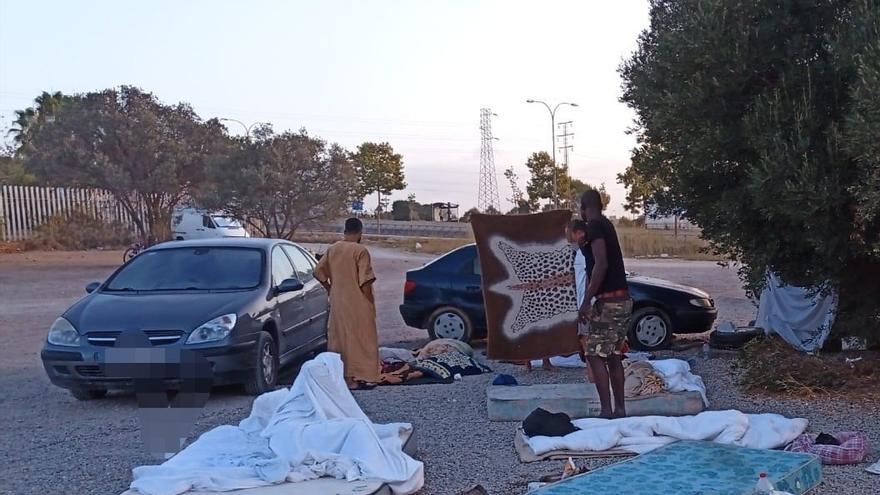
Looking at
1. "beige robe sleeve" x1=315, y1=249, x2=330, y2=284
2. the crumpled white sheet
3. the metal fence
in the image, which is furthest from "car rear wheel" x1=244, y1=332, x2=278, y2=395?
the metal fence

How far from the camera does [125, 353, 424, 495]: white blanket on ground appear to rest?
5.36 meters

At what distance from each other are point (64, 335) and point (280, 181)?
18516mm

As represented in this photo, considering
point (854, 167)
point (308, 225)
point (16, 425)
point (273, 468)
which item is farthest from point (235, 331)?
point (308, 225)

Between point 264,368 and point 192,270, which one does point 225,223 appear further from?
point 264,368

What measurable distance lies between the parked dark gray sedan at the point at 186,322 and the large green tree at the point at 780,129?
4299mm

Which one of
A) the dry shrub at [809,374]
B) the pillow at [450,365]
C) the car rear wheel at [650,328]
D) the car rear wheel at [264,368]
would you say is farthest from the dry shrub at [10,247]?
the dry shrub at [809,374]

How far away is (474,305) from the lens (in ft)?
37.8

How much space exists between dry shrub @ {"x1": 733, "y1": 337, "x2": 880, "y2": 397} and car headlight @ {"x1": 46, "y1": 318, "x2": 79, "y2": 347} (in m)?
6.26

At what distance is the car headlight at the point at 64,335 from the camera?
8031 millimetres

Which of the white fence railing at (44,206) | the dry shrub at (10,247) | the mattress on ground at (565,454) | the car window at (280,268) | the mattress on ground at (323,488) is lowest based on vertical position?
the mattress on ground at (565,454)

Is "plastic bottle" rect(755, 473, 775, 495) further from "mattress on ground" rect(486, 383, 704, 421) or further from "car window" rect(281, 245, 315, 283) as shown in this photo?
"car window" rect(281, 245, 315, 283)

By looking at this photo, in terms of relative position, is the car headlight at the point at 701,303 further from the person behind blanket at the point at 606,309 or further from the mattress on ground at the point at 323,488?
the mattress on ground at the point at 323,488

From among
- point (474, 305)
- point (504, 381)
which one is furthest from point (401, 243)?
point (504, 381)

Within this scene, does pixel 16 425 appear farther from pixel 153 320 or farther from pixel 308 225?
pixel 308 225
